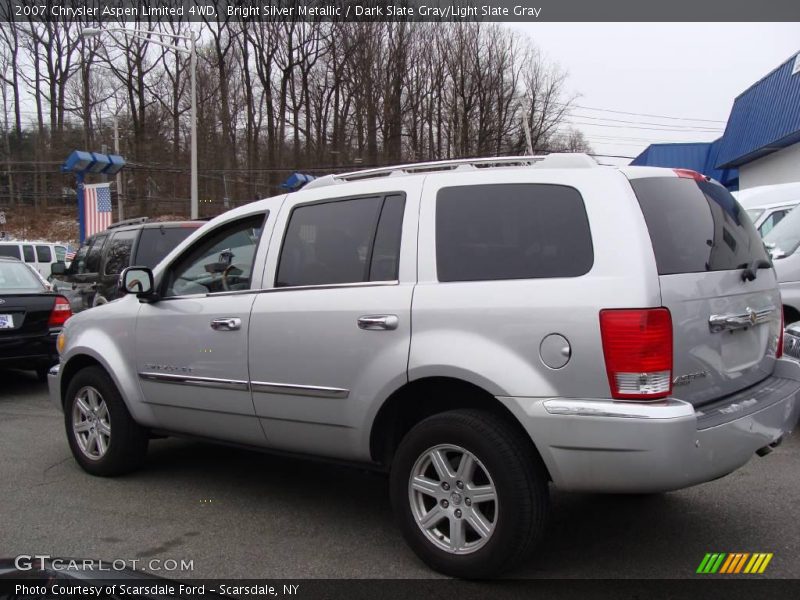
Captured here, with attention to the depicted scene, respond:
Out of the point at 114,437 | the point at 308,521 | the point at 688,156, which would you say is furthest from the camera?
the point at 688,156

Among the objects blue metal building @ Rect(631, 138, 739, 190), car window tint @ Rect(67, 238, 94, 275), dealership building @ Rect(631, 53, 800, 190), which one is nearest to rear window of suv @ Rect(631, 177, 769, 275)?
car window tint @ Rect(67, 238, 94, 275)

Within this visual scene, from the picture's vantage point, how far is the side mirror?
16.3 ft

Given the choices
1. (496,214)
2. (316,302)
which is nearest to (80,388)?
(316,302)

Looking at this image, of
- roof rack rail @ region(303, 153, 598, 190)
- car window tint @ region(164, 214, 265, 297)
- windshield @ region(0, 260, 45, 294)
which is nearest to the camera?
roof rack rail @ region(303, 153, 598, 190)

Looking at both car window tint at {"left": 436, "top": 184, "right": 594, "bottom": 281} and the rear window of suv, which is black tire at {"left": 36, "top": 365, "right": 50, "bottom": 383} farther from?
the rear window of suv

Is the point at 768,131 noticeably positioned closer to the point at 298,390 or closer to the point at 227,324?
the point at 227,324

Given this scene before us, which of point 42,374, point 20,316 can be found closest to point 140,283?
point 20,316

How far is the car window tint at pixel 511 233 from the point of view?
3.41 meters

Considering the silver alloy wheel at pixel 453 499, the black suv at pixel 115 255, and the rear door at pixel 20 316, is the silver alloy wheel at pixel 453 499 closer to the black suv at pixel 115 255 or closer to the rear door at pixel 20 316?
the rear door at pixel 20 316

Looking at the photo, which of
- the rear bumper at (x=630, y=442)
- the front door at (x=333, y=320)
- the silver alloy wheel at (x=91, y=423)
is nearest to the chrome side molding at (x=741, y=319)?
the rear bumper at (x=630, y=442)

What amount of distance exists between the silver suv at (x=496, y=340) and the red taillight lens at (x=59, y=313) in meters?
4.62

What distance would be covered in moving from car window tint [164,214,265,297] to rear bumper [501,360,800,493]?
203cm

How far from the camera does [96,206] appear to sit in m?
23.8

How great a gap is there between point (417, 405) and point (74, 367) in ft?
10.0
